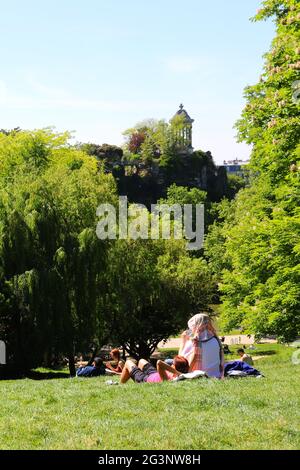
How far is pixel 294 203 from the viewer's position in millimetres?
18688

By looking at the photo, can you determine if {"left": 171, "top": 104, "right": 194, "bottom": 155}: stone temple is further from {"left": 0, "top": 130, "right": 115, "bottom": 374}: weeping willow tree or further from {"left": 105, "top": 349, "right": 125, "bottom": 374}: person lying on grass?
{"left": 105, "top": 349, "right": 125, "bottom": 374}: person lying on grass

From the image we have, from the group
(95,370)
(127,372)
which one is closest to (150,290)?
(95,370)

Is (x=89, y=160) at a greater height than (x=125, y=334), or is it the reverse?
(x=89, y=160)

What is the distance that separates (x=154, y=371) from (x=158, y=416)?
4188 mm

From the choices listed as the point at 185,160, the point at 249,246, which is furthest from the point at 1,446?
the point at 185,160

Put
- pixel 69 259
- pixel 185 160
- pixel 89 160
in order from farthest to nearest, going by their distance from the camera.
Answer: pixel 185 160 < pixel 89 160 < pixel 69 259

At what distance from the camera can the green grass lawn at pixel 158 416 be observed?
7.32 meters

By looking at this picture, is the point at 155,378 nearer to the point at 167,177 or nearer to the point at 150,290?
the point at 150,290

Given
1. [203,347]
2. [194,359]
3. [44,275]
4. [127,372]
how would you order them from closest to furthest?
[203,347] < [194,359] < [127,372] < [44,275]

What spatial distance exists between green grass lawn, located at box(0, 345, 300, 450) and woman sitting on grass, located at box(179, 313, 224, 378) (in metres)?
0.47

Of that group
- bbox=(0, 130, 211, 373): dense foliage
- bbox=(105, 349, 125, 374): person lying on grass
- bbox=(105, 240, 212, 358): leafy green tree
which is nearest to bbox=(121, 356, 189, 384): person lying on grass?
bbox=(105, 349, 125, 374): person lying on grass

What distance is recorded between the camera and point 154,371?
12906mm

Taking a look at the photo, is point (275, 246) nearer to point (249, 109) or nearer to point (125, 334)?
point (249, 109)
